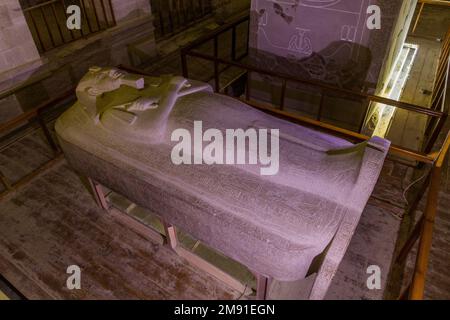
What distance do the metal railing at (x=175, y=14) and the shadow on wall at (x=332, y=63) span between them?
3093 mm

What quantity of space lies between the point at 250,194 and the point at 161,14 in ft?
20.9

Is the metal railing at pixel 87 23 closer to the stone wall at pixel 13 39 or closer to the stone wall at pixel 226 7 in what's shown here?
the stone wall at pixel 13 39

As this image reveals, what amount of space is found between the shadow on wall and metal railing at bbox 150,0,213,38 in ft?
10.1

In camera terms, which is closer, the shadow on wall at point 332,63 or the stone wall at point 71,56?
the shadow on wall at point 332,63

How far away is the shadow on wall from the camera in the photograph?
4076 millimetres

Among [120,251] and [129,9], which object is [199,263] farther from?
[129,9]

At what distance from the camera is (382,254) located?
277 cm

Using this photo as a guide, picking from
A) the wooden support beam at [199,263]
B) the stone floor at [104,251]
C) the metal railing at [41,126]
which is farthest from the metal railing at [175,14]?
→ the wooden support beam at [199,263]

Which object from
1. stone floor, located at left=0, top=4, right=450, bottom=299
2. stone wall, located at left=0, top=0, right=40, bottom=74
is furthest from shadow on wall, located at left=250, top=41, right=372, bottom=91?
stone wall, located at left=0, top=0, right=40, bottom=74

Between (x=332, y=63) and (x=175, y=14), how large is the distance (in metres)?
4.49

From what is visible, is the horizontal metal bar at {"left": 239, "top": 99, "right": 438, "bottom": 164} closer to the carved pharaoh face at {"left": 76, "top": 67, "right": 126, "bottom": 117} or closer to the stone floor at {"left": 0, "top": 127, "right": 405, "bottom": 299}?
the stone floor at {"left": 0, "top": 127, "right": 405, "bottom": 299}

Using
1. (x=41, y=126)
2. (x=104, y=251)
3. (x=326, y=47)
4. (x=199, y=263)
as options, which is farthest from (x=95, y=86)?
(x=326, y=47)

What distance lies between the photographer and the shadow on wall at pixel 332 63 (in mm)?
4076
